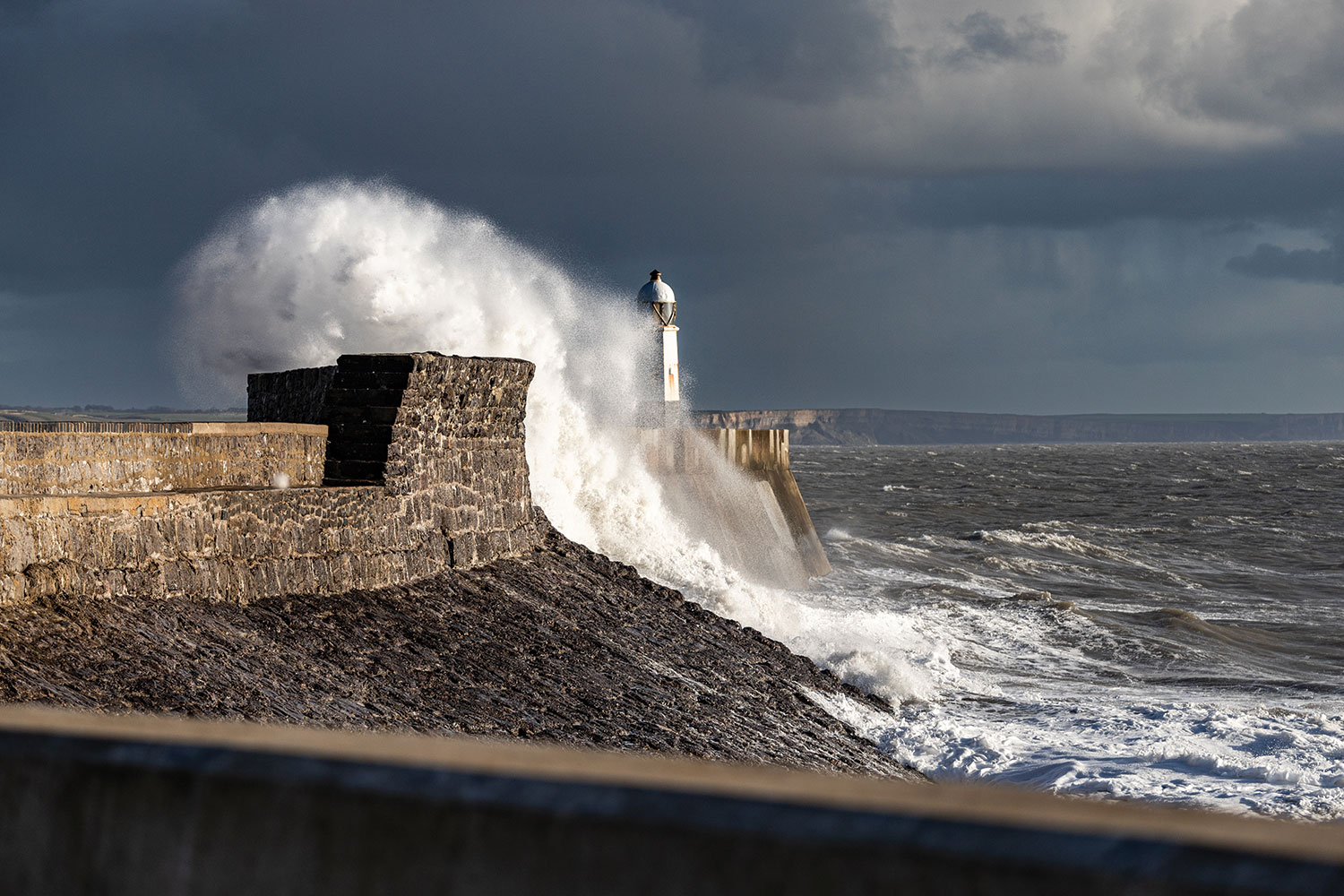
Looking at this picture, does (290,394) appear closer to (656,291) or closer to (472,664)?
(472,664)

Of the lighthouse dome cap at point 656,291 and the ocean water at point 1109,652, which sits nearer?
the ocean water at point 1109,652

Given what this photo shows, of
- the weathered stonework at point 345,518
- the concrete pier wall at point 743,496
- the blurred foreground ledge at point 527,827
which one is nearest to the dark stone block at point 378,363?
the weathered stonework at point 345,518

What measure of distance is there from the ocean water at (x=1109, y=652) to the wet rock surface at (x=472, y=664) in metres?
1.12

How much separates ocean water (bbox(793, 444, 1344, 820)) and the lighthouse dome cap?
5.97 meters

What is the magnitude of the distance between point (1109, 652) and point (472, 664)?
9.41 meters

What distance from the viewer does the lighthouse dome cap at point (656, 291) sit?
2434 centimetres

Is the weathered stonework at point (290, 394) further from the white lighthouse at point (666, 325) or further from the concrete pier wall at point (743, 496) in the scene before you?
the white lighthouse at point (666, 325)

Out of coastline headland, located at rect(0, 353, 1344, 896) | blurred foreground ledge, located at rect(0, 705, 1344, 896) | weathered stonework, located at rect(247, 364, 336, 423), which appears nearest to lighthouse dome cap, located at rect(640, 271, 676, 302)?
coastline headland, located at rect(0, 353, 1344, 896)

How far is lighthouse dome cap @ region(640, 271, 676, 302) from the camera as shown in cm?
2434

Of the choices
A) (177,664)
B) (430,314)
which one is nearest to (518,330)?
(430,314)

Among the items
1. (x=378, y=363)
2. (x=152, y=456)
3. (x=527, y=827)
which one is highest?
(x=378, y=363)

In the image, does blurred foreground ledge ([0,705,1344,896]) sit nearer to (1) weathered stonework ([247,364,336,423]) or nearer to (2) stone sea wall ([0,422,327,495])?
→ (2) stone sea wall ([0,422,327,495])

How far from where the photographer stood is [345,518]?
859 cm

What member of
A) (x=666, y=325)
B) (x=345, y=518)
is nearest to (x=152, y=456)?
(x=345, y=518)
